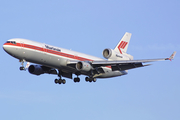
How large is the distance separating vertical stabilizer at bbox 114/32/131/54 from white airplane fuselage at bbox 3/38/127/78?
38.2ft

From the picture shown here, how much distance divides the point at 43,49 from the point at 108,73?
1565 centimetres

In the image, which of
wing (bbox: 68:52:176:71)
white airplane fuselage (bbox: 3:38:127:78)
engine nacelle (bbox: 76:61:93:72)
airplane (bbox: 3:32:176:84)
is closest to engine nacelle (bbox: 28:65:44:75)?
airplane (bbox: 3:32:176:84)

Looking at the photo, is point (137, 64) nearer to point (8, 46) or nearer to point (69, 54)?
point (69, 54)

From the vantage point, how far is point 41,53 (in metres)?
56.4

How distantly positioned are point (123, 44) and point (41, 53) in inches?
905

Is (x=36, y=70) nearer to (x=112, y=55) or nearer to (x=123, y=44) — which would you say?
(x=112, y=55)

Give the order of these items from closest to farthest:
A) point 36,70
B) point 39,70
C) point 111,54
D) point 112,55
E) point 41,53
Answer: point 41,53 → point 36,70 → point 39,70 → point 111,54 → point 112,55

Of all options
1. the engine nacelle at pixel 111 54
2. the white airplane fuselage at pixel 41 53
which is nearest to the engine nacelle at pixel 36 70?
the white airplane fuselage at pixel 41 53

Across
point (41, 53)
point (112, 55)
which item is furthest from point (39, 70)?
point (112, 55)

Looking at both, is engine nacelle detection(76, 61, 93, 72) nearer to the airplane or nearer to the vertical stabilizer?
the airplane

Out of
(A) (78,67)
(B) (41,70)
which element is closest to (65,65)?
(A) (78,67)

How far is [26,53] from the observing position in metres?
55.0

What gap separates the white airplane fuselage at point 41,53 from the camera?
2144 inches

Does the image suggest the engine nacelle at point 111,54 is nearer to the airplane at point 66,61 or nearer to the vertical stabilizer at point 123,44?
the airplane at point 66,61
